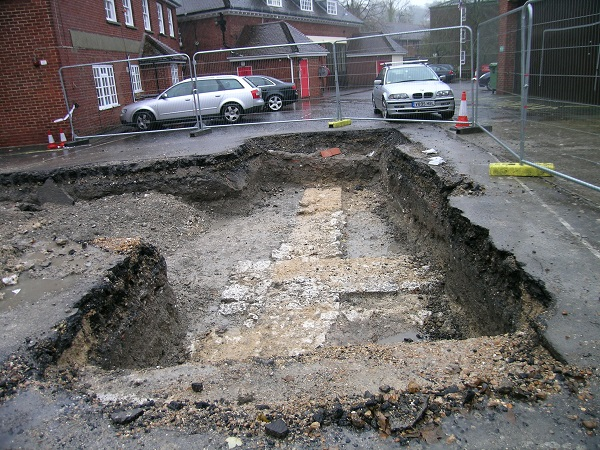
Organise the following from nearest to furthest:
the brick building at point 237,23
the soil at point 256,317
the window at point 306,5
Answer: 1. the soil at point 256,317
2. the brick building at point 237,23
3. the window at point 306,5

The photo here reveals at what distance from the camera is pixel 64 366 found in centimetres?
323

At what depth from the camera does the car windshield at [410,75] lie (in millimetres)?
12875

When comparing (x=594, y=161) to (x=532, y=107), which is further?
(x=532, y=107)

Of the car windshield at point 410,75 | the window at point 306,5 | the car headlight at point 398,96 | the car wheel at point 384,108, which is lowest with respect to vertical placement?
the car wheel at point 384,108

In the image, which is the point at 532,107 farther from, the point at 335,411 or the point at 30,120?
the point at 30,120

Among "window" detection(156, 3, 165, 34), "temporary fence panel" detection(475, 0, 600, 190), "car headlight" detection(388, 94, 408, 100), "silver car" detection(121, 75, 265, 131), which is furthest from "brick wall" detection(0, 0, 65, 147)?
"window" detection(156, 3, 165, 34)

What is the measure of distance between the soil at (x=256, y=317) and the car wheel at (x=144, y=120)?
5.34m

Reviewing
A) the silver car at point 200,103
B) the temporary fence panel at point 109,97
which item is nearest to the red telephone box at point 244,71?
the temporary fence panel at point 109,97

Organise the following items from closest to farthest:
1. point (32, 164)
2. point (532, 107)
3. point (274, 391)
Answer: point (274, 391)
point (532, 107)
point (32, 164)

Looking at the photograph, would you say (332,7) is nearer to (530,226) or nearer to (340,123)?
(340,123)

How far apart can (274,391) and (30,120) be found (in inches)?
525

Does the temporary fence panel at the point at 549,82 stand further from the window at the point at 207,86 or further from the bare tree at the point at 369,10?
the bare tree at the point at 369,10

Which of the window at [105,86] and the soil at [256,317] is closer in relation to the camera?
the soil at [256,317]

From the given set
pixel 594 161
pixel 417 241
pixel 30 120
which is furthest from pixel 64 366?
pixel 30 120
